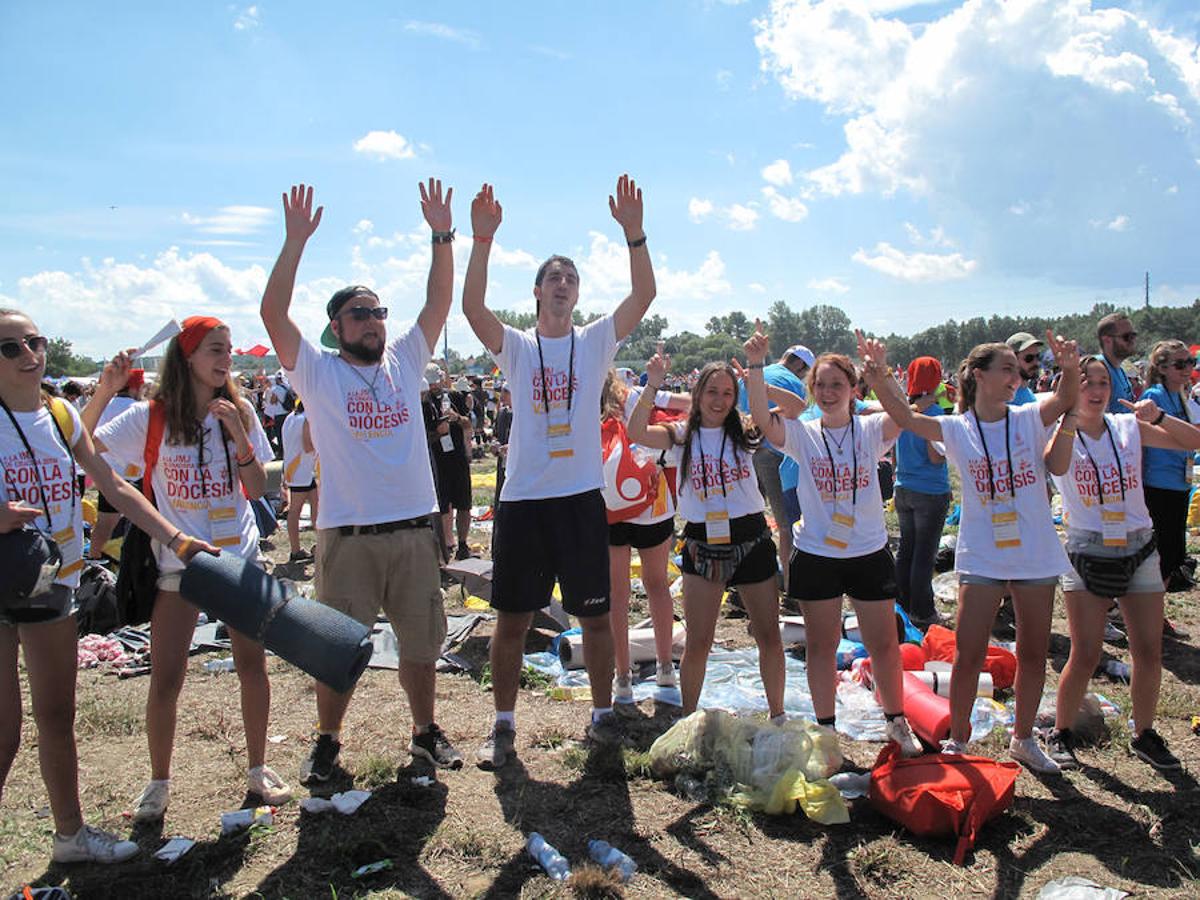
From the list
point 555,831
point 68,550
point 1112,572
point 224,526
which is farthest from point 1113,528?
point 68,550

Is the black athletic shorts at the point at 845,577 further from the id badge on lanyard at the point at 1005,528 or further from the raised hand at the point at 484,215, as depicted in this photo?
the raised hand at the point at 484,215

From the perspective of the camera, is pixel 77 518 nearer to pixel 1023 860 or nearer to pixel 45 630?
pixel 45 630

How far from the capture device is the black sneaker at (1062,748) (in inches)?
157

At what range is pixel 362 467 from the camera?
3.64m

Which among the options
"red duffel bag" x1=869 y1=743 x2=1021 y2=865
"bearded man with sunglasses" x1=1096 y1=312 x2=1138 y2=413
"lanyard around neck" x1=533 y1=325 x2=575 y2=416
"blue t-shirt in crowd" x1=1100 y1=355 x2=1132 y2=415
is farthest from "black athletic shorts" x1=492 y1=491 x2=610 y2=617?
"blue t-shirt in crowd" x1=1100 y1=355 x2=1132 y2=415

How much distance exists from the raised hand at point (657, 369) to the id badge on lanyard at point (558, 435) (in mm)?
544

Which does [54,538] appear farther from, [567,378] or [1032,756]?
[1032,756]

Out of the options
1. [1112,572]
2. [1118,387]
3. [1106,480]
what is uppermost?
[1118,387]

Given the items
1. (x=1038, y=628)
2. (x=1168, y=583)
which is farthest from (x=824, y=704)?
(x=1168, y=583)

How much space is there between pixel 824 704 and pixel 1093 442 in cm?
193

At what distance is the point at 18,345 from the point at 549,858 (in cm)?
279

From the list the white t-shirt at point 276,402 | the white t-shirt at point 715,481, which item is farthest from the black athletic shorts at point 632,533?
the white t-shirt at point 276,402

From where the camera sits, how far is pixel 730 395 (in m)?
4.38

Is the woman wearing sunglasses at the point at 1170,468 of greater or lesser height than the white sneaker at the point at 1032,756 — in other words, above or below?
above
